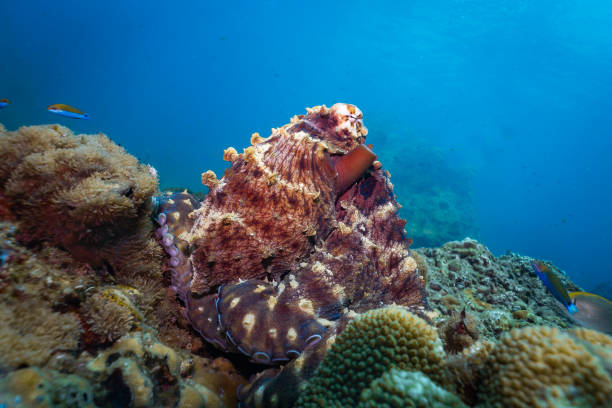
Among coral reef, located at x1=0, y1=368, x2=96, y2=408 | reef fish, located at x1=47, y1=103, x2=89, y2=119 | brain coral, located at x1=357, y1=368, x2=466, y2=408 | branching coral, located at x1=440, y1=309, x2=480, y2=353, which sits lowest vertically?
coral reef, located at x1=0, y1=368, x2=96, y2=408

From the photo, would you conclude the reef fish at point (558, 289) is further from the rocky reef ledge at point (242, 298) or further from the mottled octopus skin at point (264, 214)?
the mottled octopus skin at point (264, 214)

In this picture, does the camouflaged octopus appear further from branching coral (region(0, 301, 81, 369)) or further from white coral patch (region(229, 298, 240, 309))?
branching coral (region(0, 301, 81, 369))

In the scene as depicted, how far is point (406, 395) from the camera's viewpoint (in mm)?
1263

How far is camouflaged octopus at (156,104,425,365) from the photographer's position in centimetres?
232

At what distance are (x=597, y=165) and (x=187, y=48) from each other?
612 feet

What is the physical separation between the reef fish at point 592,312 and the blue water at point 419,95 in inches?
1074

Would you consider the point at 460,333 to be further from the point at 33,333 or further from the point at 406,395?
the point at 33,333

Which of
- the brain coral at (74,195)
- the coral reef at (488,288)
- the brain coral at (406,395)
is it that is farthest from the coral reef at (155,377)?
the coral reef at (488,288)

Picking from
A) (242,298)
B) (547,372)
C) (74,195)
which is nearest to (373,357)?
(547,372)

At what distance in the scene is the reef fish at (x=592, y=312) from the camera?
4344 millimetres

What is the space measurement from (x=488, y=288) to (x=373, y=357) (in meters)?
4.87

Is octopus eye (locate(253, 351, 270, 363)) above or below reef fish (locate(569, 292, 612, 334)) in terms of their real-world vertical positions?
below

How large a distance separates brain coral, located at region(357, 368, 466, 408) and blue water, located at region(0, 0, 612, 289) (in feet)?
105

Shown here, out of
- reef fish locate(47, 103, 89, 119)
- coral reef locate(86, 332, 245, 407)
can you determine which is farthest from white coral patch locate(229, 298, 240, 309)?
reef fish locate(47, 103, 89, 119)
